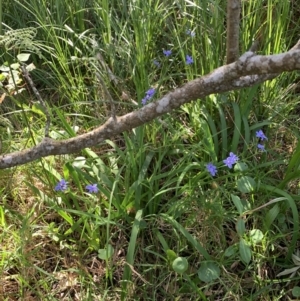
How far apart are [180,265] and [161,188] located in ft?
0.94

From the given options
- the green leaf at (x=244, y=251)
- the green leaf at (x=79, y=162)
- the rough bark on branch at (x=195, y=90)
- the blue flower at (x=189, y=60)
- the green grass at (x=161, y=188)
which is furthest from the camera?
the blue flower at (x=189, y=60)

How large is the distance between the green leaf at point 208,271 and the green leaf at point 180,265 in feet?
0.24

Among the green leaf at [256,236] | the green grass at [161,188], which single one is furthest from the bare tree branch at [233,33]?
the green leaf at [256,236]

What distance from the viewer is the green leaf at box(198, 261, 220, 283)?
1.42 m

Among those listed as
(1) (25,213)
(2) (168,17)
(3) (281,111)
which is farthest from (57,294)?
(2) (168,17)

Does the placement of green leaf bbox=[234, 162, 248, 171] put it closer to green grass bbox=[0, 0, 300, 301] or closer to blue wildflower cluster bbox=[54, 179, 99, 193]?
green grass bbox=[0, 0, 300, 301]

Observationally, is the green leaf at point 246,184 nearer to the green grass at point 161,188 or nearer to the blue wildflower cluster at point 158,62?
the green grass at point 161,188

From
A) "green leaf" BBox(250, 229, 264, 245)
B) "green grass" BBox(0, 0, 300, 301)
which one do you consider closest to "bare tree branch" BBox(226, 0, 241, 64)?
"green grass" BBox(0, 0, 300, 301)

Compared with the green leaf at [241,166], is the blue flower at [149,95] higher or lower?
higher

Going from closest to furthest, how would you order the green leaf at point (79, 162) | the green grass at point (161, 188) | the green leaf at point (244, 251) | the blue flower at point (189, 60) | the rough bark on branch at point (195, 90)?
the rough bark on branch at point (195, 90) → the green leaf at point (244, 251) → the green grass at point (161, 188) → the green leaf at point (79, 162) → the blue flower at point (189, 60)

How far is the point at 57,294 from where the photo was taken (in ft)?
4.96

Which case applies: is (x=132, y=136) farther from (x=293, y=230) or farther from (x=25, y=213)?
(x=293, y=230)

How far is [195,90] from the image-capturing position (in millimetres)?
1109

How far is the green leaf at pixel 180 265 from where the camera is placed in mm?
1371
